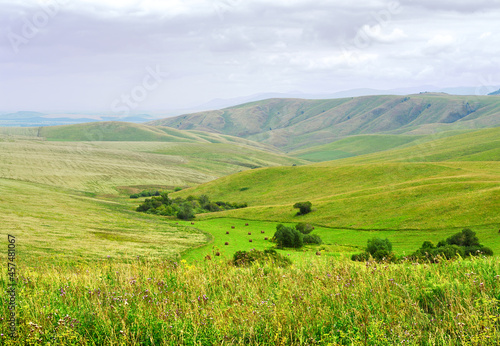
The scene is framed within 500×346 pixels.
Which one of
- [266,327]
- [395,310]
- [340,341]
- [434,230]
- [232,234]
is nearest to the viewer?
[340,341]

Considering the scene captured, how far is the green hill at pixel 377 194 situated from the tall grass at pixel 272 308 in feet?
171

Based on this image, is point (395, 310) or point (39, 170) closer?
point (395, 310)

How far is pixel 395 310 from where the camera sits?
712 cm

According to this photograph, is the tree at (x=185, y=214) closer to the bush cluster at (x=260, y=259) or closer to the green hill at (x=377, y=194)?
the green hill at (x=377, y=194)

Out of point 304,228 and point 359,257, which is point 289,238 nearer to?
point 304,228

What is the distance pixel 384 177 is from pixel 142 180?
118816 millimetres

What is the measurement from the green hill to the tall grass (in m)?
52.1

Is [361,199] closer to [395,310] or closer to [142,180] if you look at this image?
[395,310]

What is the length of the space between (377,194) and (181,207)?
151 feet

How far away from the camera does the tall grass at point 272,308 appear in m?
6.38

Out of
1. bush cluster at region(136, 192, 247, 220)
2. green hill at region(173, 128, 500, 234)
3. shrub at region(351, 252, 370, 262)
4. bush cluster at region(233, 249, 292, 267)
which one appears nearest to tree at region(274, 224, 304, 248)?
green hill at region(173, 128, 500, 234)

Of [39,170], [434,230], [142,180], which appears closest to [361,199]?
[434,230]

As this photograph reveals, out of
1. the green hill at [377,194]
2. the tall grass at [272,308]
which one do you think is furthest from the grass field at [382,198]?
the tall grass at [272,308]

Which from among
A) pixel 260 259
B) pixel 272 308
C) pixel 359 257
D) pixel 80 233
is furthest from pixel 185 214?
pixel 272 308
